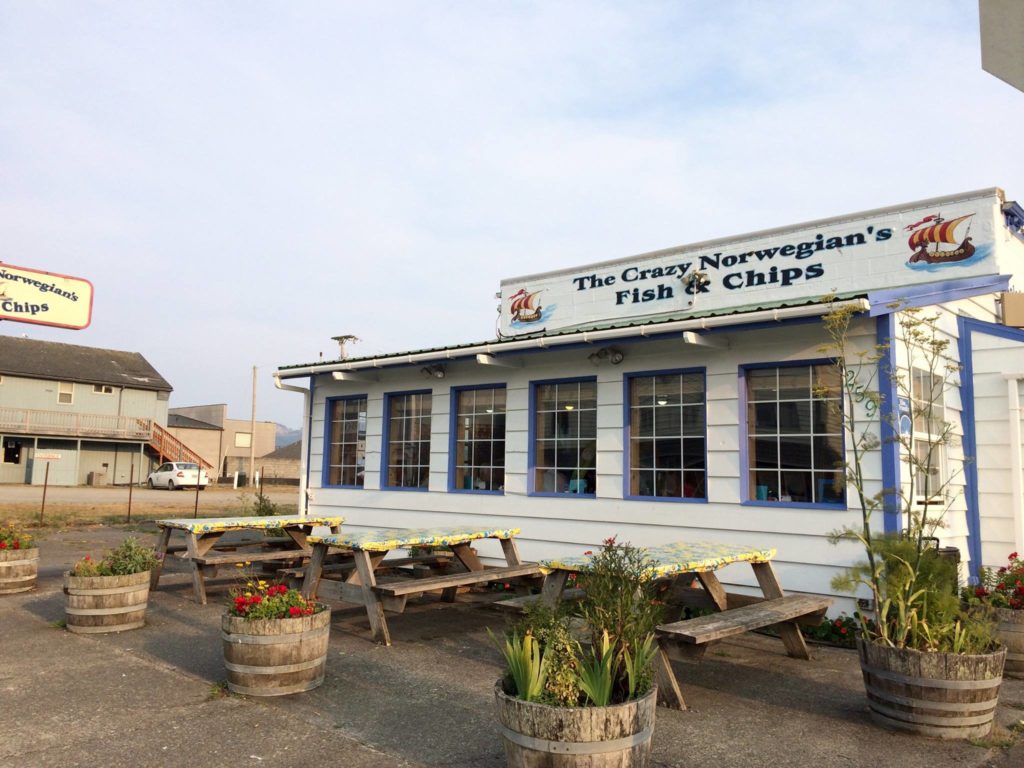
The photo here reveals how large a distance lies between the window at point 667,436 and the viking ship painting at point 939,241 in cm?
348

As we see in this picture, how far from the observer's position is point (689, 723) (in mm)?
4695

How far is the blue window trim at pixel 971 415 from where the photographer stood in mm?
8344

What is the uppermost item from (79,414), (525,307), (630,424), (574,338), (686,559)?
(525,307)

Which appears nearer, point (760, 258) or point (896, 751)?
point (896, 751)

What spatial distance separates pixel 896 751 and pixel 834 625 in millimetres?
2919

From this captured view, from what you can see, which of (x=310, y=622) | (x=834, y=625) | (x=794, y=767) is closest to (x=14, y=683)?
(x=310, y=622)

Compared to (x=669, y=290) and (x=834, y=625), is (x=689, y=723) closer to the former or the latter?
(x=834, y=625)

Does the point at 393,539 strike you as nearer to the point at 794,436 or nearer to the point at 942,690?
the point at 794,436

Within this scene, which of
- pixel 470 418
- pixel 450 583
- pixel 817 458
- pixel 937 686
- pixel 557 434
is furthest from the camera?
pixel 470 418

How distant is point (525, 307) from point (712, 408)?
237 inches

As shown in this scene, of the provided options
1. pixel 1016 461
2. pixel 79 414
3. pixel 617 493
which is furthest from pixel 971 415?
pixel 79 414

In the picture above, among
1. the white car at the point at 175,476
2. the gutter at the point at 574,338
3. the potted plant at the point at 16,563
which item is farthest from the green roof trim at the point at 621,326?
the white car at the point at 175,476

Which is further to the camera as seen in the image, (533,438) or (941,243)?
(533,438)

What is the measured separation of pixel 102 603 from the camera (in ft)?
22.3
